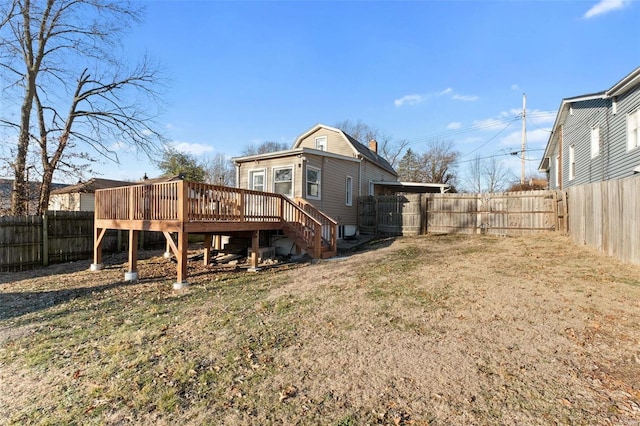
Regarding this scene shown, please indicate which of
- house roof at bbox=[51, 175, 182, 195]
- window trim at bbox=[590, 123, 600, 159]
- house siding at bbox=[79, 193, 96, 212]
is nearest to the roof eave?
A: window trim at bbox=[590, 123, 600, 159]

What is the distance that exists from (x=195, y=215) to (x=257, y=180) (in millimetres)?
6754

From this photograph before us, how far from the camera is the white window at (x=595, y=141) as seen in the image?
11672 mm

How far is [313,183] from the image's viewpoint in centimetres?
1323

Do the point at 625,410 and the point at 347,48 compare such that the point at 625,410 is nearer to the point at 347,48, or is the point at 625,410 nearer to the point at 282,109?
the point at 347,48

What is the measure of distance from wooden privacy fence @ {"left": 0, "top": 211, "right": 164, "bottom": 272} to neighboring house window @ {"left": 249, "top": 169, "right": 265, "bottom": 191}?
597 cm

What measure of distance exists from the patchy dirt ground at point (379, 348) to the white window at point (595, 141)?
21.3 feet

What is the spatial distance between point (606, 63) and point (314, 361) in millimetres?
18740

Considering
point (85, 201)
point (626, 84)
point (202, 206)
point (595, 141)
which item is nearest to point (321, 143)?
point (595, 141)

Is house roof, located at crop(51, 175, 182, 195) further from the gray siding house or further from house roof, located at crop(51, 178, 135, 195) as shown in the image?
the gray siding house

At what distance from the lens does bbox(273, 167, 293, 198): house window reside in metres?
12.9

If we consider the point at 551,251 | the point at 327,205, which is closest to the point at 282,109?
the point at 327,205

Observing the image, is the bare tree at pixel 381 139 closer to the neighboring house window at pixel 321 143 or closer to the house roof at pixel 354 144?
the house roof at pixel 354 144

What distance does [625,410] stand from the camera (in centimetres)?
255

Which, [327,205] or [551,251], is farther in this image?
[327,205]
